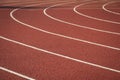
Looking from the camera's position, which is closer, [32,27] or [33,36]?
[33,36]

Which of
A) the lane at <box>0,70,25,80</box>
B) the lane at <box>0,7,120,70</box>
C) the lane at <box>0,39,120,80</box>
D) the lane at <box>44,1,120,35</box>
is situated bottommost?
the lane at <box>44,1,120,35</box>

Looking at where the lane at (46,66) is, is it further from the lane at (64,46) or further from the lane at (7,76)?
the lane at (64,46)

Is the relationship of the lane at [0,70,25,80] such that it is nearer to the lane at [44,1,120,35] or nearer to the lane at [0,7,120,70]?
the lane at [0,7,120,70]

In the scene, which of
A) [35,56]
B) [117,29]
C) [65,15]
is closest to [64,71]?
[35,56]

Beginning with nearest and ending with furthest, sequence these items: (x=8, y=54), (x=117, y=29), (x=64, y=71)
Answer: (x=64, y=71), (x=8, y=54), (x=117, y=29)

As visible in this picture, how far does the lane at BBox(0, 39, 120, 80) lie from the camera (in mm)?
4637

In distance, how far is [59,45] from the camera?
20.5 ft

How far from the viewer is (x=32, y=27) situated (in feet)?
26.1

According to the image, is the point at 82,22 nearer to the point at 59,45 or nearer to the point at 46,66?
the point at 59,45

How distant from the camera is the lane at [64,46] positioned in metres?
5.43

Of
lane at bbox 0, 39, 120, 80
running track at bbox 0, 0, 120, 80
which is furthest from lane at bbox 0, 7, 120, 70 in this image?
lane at bbox 0, 39, 120, 80

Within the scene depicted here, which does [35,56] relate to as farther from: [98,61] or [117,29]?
[117,29]

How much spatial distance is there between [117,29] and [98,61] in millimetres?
2516

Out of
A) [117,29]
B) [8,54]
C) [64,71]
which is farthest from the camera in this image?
[117,29]
